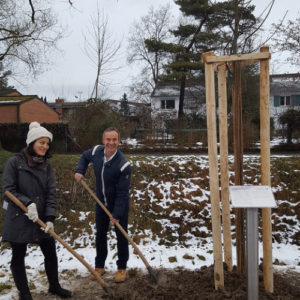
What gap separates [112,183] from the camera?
335 centimetres

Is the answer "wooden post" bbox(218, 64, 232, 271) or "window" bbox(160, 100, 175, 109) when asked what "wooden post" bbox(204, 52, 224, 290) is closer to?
"wooden post" bbox(218, 64, 232, 271)

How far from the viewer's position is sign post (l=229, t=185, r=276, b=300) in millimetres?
2492

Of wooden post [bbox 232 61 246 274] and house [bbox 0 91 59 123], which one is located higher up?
house [bbox 0 91 59 123]

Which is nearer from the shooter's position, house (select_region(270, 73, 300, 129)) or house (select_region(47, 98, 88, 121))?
house (select_region(47, 98, 88, 121))

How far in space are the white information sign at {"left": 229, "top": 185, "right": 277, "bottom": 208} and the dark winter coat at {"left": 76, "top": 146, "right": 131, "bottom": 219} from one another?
1182 millimetres

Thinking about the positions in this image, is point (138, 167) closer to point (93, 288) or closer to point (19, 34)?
point (93, 288)

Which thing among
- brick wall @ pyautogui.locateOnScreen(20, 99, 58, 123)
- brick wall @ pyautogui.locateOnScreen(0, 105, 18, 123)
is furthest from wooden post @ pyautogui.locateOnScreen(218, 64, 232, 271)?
brick wall @ pyautogui.locateOnScreen(20, 99, 58, 123)

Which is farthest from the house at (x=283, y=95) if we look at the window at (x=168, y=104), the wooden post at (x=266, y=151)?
the wooden post at (x=266, y=151)

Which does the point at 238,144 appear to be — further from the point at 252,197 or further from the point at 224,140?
the point at 252,197

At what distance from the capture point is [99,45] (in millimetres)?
19688

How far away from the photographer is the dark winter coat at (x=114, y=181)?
10.8 ft

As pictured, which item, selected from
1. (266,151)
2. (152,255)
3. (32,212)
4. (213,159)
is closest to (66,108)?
(152,255)

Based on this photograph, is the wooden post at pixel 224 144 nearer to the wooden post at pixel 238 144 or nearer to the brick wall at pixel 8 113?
the wooden post at pixel 238 144

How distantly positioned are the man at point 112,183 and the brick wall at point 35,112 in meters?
21.3
